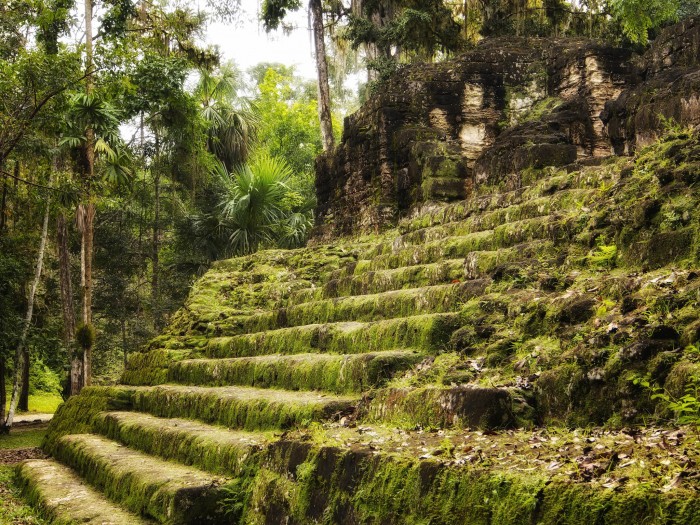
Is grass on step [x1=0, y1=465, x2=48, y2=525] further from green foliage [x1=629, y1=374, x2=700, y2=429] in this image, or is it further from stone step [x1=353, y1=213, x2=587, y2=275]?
green foliage [x1=629, y1=374, x2=700, y2=429]

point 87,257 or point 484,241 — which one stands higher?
point 87,257

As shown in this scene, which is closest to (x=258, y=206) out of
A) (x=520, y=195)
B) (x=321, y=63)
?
(x=321, y=63)

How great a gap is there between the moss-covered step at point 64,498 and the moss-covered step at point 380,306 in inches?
103

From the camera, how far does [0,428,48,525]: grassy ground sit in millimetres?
5674

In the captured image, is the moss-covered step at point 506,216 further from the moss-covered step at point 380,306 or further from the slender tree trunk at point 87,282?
the slender tree trunk at point 87,282

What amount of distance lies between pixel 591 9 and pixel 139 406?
1507 cm

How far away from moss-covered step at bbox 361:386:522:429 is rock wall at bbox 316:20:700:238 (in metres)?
5.60

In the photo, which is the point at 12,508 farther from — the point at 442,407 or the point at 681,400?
the point at 681,400

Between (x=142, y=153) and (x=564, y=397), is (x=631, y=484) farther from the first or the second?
(x=142, y=153)

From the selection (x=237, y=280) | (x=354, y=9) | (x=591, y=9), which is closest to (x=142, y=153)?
(x=354, y=9)

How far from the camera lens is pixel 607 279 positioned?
171 inches

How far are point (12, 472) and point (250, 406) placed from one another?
430cm

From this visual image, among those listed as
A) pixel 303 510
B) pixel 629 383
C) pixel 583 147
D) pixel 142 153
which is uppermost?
pixel 142 153

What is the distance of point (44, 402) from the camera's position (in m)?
23.0
